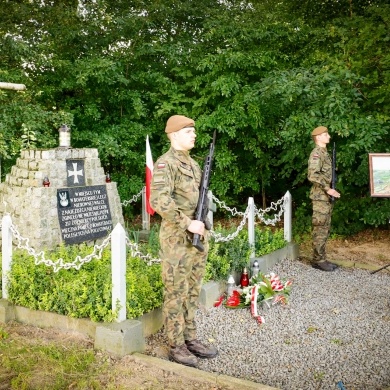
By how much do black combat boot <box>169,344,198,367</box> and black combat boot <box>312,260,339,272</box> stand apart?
4.00 meters

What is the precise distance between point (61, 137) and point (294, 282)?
3.95 meters

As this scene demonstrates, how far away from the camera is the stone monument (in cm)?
616

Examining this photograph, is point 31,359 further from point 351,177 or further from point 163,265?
point 351,177

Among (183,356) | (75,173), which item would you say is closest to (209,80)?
(75,173)

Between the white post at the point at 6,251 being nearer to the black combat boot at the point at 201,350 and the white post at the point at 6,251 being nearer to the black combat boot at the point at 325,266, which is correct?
the black combat boot at the point at 201,350

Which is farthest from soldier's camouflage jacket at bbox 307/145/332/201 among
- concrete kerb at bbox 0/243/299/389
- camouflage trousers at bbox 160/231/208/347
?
camouflage trousers at bbox 160/231/208/347

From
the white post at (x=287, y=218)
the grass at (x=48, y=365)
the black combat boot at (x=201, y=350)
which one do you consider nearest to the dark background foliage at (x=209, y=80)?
the white post at (x=287, y=218)

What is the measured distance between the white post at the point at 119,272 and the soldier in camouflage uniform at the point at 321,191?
12.8ft

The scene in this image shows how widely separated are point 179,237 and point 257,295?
1.86 metres

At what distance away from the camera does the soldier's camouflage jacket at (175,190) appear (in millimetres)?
3754

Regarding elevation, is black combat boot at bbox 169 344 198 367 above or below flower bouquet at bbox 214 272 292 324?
below

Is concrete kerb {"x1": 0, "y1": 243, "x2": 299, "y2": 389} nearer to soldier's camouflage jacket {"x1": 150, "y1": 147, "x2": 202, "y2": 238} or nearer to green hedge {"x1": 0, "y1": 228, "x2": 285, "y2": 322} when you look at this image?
green hedge {"x1": 0, "y1": 228, "x2": 285, "y2": 322}

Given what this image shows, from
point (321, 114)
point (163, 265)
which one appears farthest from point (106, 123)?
point (163, 265)

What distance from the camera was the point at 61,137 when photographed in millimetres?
6582
